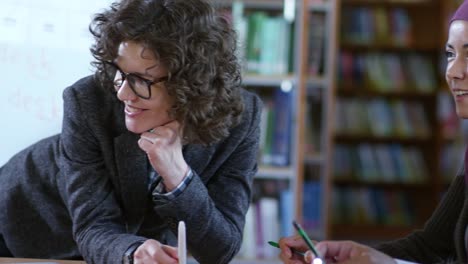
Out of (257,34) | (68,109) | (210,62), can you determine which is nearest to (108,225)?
(68,109)

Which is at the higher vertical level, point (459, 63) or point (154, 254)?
point (459, 63)

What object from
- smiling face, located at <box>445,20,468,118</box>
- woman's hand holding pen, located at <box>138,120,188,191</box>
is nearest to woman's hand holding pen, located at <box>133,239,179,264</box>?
woman's hand holding pen, located at <box>138,120,188,191</box>

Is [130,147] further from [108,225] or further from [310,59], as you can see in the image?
[310,59]

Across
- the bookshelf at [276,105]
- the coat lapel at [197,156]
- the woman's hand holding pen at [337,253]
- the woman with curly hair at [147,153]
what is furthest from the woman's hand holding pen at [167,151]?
the bookshelf at [276,105]

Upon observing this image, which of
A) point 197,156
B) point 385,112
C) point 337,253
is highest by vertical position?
point 197,156

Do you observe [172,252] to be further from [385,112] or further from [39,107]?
[385,112]

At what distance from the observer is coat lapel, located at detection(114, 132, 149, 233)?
1497mm

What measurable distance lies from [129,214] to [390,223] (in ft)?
12.5

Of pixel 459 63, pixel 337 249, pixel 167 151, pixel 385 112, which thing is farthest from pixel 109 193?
pixel 385 112

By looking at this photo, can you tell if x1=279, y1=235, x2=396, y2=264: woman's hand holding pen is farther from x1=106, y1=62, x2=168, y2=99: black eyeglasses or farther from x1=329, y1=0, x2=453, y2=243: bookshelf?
x1=329, y1=0, x2=453, y2=243: bookshelf

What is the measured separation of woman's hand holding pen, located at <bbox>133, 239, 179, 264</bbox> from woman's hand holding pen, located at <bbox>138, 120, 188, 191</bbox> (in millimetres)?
154

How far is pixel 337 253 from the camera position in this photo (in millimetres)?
1320

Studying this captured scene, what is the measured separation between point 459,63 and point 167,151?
0.51 meters

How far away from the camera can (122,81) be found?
1360 mm
